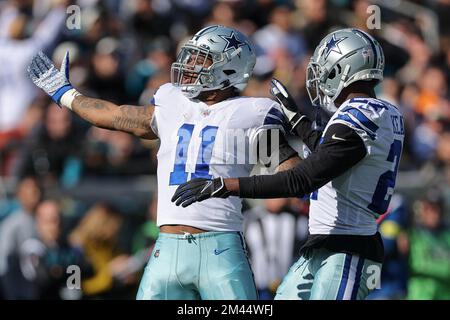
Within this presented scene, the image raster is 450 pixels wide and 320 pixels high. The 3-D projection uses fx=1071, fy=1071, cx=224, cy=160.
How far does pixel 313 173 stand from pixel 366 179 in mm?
383

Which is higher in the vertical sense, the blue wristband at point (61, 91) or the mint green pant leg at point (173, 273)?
the blue wristband at point (61, 91)

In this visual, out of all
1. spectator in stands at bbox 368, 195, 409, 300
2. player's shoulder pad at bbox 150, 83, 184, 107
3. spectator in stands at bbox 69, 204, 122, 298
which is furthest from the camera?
spectator in stands at bbox 69, 204, 122, 298

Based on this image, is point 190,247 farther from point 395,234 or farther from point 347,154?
point 395,234

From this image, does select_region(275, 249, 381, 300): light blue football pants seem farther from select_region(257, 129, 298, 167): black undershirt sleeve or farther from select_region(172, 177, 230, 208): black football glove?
select_region(172, 177, 230, 208): black football glove

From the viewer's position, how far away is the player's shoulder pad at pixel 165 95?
6078 mm

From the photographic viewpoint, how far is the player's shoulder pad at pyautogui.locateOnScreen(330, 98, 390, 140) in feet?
18.4

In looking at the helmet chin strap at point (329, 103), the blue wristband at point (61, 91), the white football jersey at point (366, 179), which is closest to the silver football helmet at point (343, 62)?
the helmet chin strap at point (329, 103)

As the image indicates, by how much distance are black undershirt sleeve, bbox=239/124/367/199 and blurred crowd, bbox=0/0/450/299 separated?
360 centimetres

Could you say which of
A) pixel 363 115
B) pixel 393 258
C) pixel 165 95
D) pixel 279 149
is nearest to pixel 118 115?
pixel 165 95

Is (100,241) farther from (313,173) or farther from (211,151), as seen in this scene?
(313,173)

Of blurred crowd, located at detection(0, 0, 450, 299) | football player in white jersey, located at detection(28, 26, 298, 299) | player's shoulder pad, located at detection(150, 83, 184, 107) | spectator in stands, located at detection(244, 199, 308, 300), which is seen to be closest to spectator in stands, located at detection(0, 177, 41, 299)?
blurred crowd, located at detection(0, 0, 450, 299)

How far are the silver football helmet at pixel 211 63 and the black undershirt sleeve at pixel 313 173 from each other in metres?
0.75

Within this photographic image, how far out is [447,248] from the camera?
1011cm

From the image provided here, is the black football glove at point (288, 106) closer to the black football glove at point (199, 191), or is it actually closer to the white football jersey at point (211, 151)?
the white football jersey at point (211, 151)
